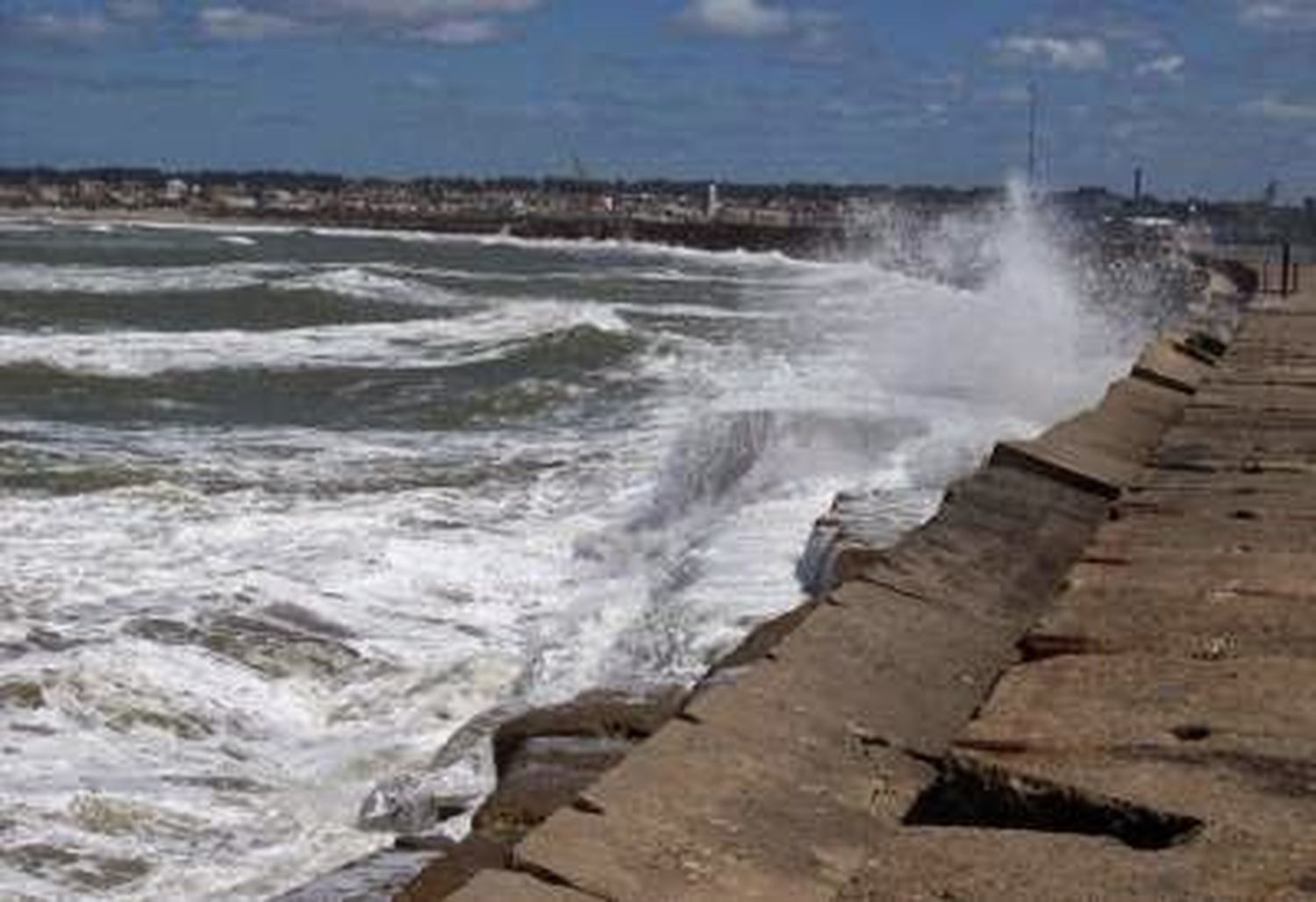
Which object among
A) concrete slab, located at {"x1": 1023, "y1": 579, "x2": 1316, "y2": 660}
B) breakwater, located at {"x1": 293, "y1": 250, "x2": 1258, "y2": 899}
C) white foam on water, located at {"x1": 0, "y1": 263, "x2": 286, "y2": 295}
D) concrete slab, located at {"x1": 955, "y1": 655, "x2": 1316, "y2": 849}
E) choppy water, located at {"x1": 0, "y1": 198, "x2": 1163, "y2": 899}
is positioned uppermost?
concrete slab, located at {"x1": 955, "y1": 655, "x2": 1316, "y2": 849}

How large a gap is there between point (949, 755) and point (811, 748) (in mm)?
413

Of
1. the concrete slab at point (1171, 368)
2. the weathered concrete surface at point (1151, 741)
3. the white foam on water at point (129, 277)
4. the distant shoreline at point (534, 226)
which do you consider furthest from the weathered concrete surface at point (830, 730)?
the distant shoreline at point (534, 226)

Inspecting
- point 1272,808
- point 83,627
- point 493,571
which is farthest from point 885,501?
point 1272,808

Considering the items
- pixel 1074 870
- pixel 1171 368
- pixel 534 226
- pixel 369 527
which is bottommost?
pixel 534 226

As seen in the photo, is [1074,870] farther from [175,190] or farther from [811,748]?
[175,190]

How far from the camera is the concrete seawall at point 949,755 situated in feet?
9.64

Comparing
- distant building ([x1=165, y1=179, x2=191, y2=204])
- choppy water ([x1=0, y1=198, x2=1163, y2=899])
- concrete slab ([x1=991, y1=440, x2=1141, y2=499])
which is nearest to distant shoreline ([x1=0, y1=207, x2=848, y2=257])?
distant building ([x1=165, y1=179, x2=191, y2=204])

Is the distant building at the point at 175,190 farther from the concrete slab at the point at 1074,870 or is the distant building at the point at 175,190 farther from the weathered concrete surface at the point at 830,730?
the concrete slab at the point at 1074,870

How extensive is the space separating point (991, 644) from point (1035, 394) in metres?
9.96

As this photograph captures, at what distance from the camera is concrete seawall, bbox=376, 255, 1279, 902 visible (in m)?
2.94

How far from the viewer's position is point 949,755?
3.38 metres

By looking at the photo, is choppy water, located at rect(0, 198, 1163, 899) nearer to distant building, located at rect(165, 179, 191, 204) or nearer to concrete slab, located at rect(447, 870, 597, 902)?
concrete slab, located at rect(447, 870, 597, 902)

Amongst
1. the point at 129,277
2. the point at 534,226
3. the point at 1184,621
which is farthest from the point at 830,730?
the point at 534,226

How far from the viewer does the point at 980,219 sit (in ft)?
115
